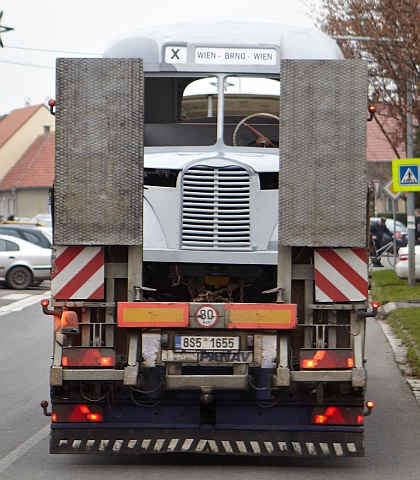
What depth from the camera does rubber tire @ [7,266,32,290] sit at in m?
28.4

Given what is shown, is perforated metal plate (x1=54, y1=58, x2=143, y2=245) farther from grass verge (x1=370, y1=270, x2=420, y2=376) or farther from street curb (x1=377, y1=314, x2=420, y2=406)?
grass verge (x1=370, y1=270, x2=420, y2=376)

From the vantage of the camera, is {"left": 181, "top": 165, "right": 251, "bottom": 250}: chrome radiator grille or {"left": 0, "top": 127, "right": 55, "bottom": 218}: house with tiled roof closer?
{"left": 181, "top": 165, "right": 251, "bottom": 250}: chrome radiator grille

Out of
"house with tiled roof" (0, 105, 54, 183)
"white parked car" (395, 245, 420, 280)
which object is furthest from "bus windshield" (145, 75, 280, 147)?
"house with tiled roof" (0, 105, 54, 183)

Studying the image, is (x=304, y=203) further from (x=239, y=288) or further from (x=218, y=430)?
(x=218, y=430)

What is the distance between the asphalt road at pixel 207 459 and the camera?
7559 mm

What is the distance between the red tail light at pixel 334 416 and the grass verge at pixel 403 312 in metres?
5.47

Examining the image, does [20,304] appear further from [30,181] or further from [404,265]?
[30,181]

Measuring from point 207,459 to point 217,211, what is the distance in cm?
193

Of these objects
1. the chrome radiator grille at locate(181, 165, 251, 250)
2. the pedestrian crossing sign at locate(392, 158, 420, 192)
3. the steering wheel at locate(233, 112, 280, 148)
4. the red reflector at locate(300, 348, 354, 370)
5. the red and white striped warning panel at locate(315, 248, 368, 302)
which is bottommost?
the red reflector at locate(300, 348, 354, 370)

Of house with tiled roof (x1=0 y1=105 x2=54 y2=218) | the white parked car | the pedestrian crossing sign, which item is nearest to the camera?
the pedestrian crossing sign

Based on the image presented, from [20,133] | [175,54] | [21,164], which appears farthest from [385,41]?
[20,133]

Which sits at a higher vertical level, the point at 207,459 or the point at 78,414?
the point at 78,414

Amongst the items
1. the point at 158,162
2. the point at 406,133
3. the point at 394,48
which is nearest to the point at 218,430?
the point at 158,162

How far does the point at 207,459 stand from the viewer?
8.16 meters
